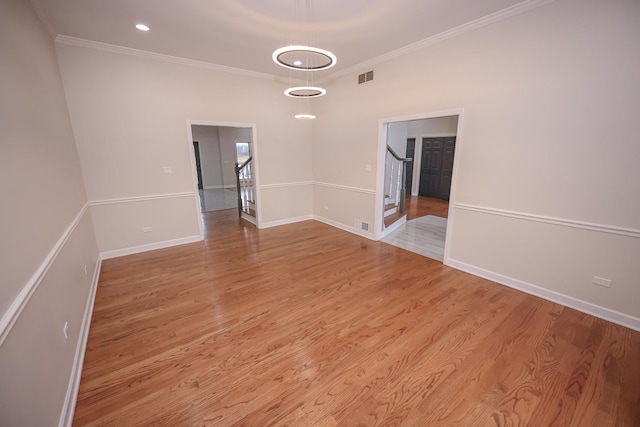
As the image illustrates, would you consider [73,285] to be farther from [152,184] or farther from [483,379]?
[483,379]

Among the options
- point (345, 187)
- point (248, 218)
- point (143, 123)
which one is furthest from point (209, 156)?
point (345, 187)

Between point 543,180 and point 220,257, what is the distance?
167 inches

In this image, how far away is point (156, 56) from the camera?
3793 mm

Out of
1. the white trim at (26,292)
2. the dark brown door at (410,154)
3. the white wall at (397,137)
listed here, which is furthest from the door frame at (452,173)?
the dark brown door at (410,154)

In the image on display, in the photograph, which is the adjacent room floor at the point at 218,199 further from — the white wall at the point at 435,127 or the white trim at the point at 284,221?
the white wall at the point at 435,127

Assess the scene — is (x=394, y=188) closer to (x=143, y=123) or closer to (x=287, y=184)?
(x=287, y=184)

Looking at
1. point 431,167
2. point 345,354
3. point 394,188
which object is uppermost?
point 431,167

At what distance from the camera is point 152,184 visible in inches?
160

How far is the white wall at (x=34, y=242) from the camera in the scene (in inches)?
45.4

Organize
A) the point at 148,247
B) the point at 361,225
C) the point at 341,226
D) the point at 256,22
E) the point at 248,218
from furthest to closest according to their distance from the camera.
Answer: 1. the point at 248,218
2. the point at 341,226
3. the point at 361,225
4. the point at 148,247
5. the point at 256,22

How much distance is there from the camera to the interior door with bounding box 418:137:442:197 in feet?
27.3

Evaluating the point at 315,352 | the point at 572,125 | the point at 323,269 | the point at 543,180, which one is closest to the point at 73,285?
the point at 315,352

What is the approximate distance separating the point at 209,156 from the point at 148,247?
24.1ft

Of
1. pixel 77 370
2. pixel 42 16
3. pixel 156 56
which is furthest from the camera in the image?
pixel 156 56
